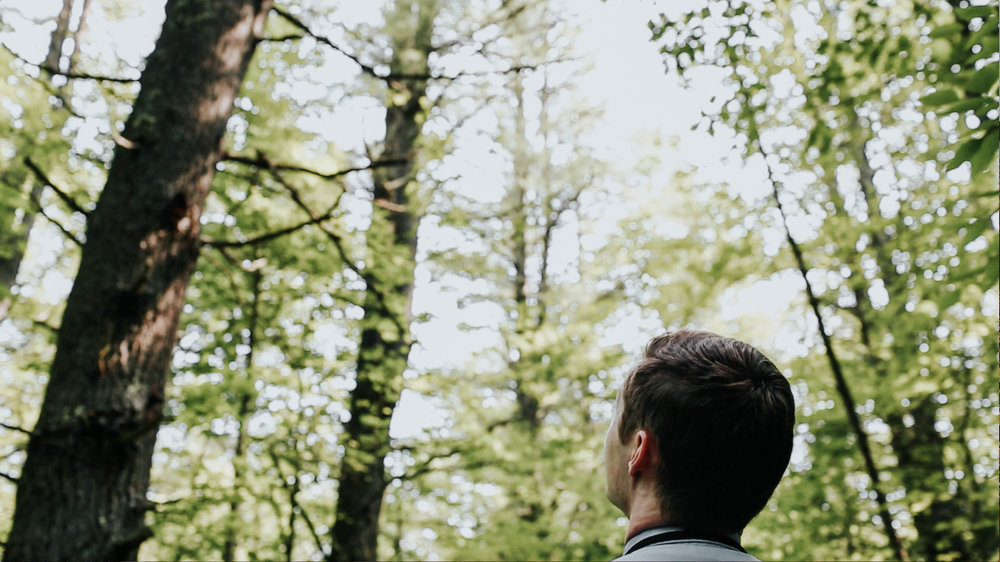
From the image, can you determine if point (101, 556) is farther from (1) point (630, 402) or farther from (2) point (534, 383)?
(2) point (534, 383)

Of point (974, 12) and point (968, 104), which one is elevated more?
point (974, 12)

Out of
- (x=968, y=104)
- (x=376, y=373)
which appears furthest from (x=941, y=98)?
(x=376, y=373)

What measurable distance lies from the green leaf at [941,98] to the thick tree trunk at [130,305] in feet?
9.62

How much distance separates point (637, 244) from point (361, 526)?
193 inches

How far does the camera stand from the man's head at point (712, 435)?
140 cm

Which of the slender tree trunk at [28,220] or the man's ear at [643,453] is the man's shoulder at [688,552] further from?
the slender tree trunk at [28,220]

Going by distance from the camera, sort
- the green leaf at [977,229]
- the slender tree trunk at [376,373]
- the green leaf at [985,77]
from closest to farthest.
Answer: the green leaf at [985,77] < the green leaf at [977,229] < the slender tree trunk at [376,373]

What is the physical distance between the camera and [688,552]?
4.25 feet

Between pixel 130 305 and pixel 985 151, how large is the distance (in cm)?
311

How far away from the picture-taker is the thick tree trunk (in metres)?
2.65

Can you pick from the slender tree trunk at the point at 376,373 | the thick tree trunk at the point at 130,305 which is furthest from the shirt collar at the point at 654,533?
the slender tree trunk at the point at 376,373

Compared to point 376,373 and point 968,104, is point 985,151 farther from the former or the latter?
point 376,373

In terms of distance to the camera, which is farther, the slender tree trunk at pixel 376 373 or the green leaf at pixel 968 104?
the slender tree trunk at pixel 376 373

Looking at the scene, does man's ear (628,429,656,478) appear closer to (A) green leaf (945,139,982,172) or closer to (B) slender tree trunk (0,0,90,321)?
(A) green leaf (945,139,982,172)
